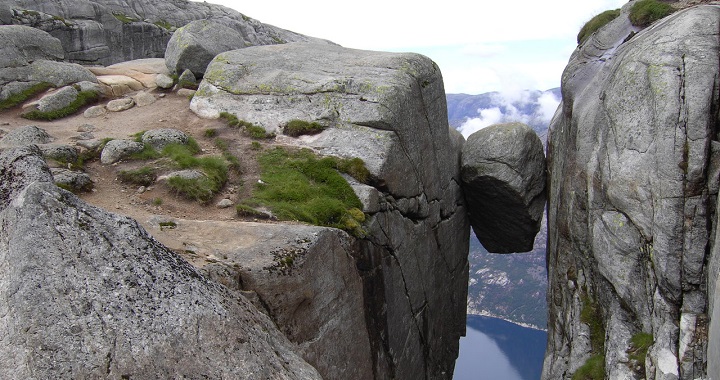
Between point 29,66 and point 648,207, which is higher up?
point 29,66

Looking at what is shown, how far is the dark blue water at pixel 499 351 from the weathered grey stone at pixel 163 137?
71.4 meters

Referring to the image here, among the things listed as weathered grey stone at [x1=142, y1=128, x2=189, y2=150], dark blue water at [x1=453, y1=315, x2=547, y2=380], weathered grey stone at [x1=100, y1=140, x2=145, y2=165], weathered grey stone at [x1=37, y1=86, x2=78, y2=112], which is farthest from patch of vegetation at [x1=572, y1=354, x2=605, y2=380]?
dark blue water at [x1=453, y1=315, x2=547, y2=380]

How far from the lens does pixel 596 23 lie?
28.4 metres

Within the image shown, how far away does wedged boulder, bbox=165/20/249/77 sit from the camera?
31.7m

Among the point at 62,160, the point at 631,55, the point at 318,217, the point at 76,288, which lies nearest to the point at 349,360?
the point at 318,217

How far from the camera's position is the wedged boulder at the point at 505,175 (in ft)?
102

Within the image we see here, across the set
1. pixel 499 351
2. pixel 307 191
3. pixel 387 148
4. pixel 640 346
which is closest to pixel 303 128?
pixel 387 148

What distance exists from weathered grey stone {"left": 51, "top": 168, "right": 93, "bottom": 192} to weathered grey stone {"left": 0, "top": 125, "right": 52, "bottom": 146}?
12.0 ft

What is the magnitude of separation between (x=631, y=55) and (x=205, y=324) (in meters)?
17.1

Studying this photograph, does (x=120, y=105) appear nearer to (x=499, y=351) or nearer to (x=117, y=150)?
(x=117, y=150)

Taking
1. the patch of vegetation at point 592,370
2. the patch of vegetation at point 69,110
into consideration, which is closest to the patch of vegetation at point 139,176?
the patch of vegetation at point 69,110

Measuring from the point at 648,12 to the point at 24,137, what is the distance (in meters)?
24.4

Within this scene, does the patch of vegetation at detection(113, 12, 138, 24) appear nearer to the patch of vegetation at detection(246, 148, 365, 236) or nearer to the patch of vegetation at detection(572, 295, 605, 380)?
the patch of vegetation at detection(246, 148, 365, 236)

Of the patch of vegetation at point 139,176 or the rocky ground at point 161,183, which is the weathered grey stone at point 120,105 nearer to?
the rocky ground at point 161,183
